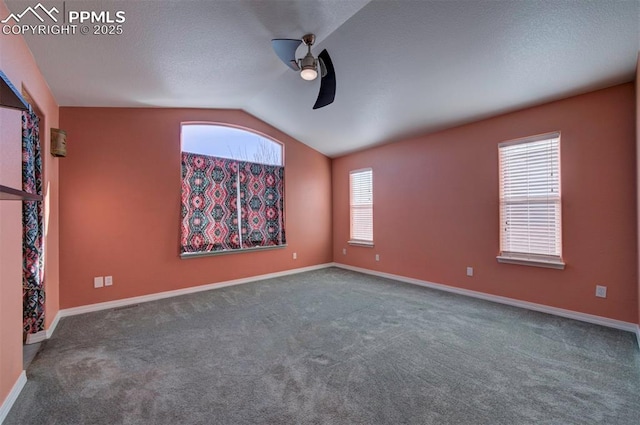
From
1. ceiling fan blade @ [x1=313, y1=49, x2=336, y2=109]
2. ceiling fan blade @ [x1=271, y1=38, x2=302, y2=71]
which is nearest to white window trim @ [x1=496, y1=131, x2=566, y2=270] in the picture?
ceiling fan blade @ [x1=313, y1=49, x2=336, y2=109]

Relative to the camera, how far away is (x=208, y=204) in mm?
4496

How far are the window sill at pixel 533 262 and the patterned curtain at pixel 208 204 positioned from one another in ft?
12.8

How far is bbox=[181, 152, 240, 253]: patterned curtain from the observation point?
14.0 ft

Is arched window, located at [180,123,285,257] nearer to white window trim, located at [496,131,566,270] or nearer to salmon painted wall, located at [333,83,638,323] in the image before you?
salmon painted wall, located at [333,83,638,323]

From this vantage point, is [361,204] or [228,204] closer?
→ [228,204]

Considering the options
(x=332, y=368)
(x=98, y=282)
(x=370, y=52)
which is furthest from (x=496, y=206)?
(x=98, y=282)

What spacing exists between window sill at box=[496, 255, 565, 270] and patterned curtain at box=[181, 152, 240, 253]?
12.8 ft

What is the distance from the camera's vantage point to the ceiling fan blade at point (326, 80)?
7.97 feet

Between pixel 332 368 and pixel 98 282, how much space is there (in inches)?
129

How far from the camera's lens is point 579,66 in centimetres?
264

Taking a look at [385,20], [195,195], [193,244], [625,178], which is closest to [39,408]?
[193,244]

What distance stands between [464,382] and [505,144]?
2966 mm

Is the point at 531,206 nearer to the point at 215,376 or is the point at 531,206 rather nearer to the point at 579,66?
the point at 579,66

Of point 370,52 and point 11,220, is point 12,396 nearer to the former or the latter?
point 11,220
